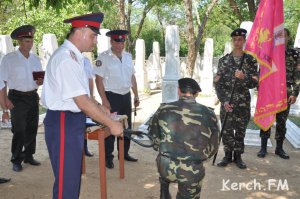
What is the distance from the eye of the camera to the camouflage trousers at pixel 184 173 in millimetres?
2988

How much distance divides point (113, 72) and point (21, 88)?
1350mm

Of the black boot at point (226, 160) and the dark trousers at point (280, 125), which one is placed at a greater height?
the dark trousers at point (280, 125)

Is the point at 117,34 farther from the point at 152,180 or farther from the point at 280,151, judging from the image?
the point at 280,151

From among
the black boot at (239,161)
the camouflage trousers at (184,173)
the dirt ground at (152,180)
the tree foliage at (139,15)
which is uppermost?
the tree foliage at (139,15)

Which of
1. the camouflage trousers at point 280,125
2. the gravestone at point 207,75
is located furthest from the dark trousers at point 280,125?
the gravestone at point 207,75

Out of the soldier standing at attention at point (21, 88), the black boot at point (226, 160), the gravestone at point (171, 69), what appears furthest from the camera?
the gravestone at point (171, 69)

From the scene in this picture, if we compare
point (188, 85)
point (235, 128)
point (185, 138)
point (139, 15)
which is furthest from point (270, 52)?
point (139, 15)

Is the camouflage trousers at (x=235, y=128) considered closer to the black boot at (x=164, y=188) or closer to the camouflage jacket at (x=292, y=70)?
the camouflage jacket at (x=292, y=70)

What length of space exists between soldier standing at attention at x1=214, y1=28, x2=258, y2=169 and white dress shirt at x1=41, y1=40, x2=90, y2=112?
2930mm

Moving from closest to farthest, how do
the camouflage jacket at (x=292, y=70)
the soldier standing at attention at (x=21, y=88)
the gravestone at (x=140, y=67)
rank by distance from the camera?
the soldier standing at attention at (x=21, y=88) → the camouflage jacket at (x=292, y=70) → the gravestone at (x=140, y=67)

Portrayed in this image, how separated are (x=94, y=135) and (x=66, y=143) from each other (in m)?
0.98

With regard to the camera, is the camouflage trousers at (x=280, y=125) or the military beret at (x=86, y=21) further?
the camouflage trousers at (x=280, y=125)

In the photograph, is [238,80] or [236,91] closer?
[238,80]

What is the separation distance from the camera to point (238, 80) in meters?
5.24
